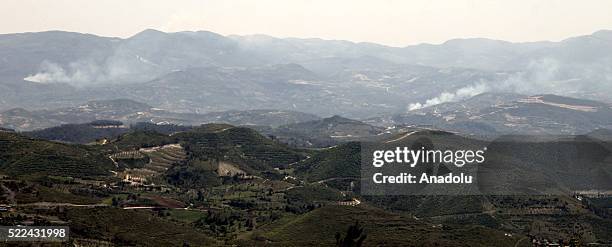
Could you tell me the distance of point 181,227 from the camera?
150 metres

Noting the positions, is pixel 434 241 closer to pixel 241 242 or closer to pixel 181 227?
pixel 241 242

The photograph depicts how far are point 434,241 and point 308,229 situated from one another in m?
27.2

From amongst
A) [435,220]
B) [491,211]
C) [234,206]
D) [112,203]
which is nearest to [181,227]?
[112,203]

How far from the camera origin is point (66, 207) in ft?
465

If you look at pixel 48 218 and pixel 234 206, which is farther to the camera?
pixel 234 206

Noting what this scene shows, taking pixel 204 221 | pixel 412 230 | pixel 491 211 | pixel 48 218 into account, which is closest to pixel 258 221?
pixel 204 221

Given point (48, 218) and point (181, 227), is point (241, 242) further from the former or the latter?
point (48, 218)

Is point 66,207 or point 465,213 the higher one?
point 66,207

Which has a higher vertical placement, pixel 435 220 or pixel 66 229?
pixel 66 229

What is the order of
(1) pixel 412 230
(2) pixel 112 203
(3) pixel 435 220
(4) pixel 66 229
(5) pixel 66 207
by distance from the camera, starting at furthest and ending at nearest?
1. (3) pixel 435 220
2. (2) pixel 112 203
3. (1) pixel 412 230
4. (5) pixel 66 207
5. (4) pixel 66 229

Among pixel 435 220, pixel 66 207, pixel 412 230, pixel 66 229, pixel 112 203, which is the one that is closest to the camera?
pixel 66 229

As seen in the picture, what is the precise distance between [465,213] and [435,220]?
9719 mm

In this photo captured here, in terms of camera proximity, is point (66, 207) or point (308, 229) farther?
point (308, 229)

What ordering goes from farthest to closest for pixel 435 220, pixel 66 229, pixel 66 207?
pixel 435 220 → pixel 66 207 → pixel 66 229
